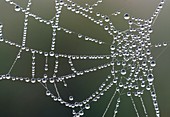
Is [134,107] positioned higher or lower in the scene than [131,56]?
lower

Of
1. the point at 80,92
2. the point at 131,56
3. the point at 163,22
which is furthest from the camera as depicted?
the point at 163,22

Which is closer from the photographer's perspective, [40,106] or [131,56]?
[131,56]

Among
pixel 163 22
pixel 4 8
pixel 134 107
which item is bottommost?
pixel 134 107

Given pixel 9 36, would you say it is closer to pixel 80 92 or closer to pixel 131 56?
pixel 80 92

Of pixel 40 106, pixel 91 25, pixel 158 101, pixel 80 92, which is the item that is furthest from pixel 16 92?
pixel 158 101

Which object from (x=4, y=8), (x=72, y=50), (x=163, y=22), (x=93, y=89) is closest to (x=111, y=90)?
(x=93, y=89)

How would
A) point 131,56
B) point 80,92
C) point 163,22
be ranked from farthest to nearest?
point 163,22, point 80,92, point 131,56

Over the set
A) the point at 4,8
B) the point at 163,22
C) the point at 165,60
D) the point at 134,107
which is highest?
the point at 4,8

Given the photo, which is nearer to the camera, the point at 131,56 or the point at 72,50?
the point at 131,56

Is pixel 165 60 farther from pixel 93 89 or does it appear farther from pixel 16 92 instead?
pixel 16 92
